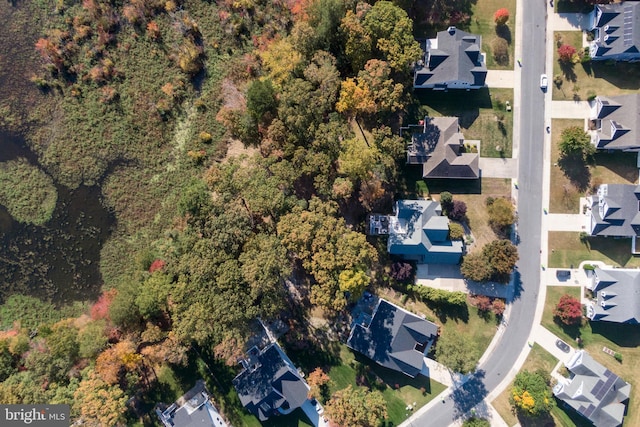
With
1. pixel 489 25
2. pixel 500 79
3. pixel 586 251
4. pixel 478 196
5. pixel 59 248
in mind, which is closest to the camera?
pixel 586 251

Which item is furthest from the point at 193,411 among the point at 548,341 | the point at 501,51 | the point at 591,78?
the point at 591,78

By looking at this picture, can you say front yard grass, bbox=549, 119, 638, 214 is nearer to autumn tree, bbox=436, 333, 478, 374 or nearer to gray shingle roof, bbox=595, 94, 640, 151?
gray shingle roof, bbox=595, 94, 640, 151

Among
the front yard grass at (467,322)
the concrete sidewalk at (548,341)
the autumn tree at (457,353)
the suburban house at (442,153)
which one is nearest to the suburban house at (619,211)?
the concrete sidewalk at (548,341)

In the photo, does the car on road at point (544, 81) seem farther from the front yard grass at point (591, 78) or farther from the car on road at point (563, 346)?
the car on road at point (563, 346)

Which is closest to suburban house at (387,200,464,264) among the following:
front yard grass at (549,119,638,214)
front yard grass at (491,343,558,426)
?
front yard grass at (549,119,638,214)

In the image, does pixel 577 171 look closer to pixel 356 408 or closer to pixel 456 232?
pixel 456 232
